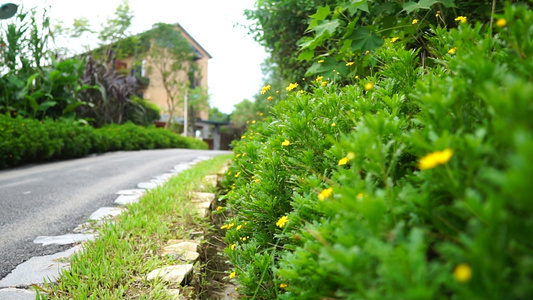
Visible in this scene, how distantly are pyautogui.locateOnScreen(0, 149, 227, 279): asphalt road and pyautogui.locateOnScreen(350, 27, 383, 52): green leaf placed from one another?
2327mm

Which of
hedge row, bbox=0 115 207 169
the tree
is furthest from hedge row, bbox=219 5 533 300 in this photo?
the tree

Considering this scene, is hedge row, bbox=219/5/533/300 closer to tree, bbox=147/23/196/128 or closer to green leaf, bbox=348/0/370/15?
green leaf, bbox=348/0/370/15

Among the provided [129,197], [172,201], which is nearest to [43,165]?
[129,197]

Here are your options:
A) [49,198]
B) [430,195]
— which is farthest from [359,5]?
[49,198]

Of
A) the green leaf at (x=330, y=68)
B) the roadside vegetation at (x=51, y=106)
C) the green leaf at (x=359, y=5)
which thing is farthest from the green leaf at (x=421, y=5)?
the roadside vegetation at (x=51, y=106)

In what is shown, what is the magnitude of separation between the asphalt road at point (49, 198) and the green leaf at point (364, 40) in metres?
2.33

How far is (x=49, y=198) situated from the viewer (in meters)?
3.47

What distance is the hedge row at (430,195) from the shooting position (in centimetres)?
60

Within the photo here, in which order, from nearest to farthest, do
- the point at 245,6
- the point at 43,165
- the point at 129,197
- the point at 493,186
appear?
the point at 493,186 → the point at 129,197 → the point at 245,6 → the point at 43,165

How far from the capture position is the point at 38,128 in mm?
6062

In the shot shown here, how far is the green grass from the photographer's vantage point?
5.23ft

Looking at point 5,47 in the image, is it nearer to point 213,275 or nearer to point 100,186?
point 100,186

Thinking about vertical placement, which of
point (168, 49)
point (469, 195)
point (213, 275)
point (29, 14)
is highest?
point (168, 49)

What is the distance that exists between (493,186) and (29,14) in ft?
31.1
